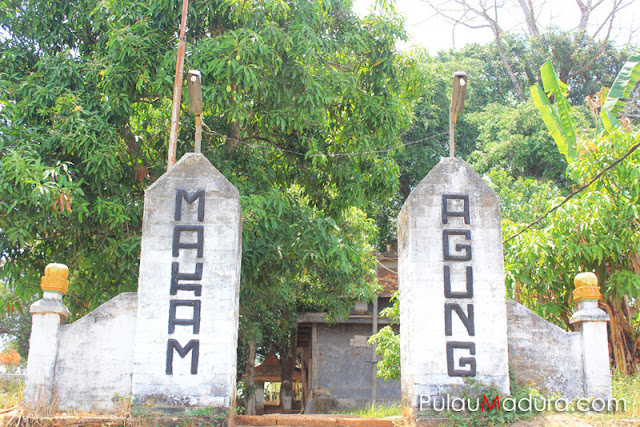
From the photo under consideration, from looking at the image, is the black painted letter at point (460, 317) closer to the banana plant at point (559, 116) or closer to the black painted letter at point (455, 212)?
the black painted letter at point (455, 212)

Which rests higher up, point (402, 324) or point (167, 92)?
point (167, 92)

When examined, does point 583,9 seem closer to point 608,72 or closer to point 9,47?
point 608,72

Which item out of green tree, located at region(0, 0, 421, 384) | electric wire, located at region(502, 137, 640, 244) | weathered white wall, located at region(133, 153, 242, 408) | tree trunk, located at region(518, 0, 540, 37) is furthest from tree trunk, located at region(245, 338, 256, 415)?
tree trunk, located at region(518, 0, 540, 37)

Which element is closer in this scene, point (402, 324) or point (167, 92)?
point (402, 324)

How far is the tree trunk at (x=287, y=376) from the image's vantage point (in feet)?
67.3

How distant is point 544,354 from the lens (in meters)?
6.85

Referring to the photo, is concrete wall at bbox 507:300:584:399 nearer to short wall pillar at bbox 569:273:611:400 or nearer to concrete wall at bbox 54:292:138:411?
short wall pillar at bbox 569:273:611:400

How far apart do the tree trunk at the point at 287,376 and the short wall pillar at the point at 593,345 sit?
1444 cm

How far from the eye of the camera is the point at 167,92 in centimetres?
899

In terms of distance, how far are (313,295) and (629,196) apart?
8.98 m

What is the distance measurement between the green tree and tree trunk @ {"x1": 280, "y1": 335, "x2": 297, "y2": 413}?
10.1m

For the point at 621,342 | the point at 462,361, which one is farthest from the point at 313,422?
the point at 621,342

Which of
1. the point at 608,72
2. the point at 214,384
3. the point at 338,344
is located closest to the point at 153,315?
the point at 214,384

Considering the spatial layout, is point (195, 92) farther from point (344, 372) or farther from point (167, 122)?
point (344, 372)
